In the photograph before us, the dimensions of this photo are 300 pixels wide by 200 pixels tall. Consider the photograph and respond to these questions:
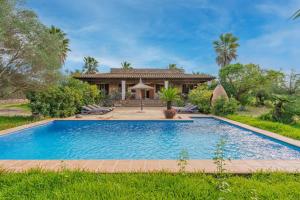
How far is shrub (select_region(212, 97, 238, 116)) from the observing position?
1595 centimetres

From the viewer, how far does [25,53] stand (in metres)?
12.1

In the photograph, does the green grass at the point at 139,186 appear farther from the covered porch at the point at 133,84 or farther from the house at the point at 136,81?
the covered porch at the point at 133,84

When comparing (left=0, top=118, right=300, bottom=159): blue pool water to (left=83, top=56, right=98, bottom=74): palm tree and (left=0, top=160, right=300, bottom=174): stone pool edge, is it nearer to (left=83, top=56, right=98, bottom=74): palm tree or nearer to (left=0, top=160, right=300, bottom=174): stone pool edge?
(left=0, top=160, right=300, bottom=174): stone pool edge

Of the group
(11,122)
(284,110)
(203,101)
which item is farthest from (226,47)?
(11,122)

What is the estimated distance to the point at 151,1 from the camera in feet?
54.3

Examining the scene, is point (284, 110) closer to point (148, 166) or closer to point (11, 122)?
point (148, 166)

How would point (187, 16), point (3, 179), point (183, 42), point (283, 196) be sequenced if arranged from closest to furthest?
1. point (283, 196)
2. point (3, 179)
3. point (187, 16)
4. point (183, 42)

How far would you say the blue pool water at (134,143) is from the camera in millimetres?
7062

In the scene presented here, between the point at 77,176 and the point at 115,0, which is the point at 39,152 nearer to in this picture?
the point at 77,176

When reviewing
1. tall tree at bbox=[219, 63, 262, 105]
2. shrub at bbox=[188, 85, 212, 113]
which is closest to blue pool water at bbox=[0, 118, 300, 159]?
shrub at bbox=[188, 85, 212, 113]

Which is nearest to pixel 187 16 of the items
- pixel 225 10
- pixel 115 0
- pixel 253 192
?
pixel 225 10

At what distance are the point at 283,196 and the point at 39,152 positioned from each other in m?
7.58

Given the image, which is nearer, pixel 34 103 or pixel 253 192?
pixel 253 192

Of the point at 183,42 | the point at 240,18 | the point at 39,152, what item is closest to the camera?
the point at 39,152
